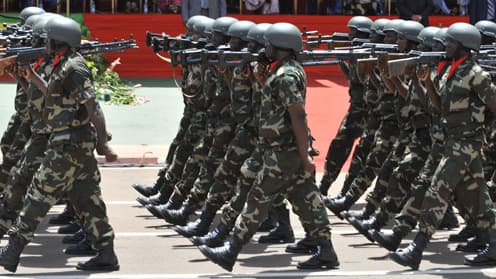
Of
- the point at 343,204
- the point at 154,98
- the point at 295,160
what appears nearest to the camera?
the point at 295,160

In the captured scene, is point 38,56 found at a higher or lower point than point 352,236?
higher

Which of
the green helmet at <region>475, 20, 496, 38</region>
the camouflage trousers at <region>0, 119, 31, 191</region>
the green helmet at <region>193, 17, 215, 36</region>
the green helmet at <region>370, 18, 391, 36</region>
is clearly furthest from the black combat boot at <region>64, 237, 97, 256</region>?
the green helmet at <region>475, 20, 496, 38</region>

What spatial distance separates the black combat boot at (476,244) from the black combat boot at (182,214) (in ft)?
8.63

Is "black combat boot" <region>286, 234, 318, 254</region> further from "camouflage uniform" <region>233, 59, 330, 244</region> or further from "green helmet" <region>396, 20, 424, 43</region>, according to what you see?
"green helmet" <region>396, 20, 424, 43</region>

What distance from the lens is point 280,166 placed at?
10.8 meters

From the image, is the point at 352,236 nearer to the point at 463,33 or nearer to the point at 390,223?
the point at 390,223

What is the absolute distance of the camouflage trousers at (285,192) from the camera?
35.6 feet

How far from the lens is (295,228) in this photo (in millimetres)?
13312

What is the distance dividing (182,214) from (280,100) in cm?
288

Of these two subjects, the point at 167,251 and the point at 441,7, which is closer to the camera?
the point at 167,251

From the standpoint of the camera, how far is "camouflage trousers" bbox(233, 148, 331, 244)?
10.9 meters

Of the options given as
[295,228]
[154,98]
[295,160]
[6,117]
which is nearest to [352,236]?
[295,228]

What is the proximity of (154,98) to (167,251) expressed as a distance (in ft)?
40.9

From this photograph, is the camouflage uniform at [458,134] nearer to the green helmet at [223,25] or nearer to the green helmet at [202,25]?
the green helmet at [223,25]
